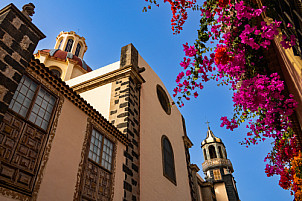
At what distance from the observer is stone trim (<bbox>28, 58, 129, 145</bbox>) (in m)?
6.23

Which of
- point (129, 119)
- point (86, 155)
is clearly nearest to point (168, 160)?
point (129, 119)

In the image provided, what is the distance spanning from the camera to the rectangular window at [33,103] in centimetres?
557

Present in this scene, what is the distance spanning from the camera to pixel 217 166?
34.0 m

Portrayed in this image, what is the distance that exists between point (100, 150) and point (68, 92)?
6.99 ft

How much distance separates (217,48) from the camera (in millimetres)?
4551

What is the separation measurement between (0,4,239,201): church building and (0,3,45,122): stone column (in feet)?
0.07

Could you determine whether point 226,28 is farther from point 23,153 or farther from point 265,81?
point 23,153

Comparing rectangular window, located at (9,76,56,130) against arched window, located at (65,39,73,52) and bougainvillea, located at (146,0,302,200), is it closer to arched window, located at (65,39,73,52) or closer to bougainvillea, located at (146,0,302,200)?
bougainvillea, located at (146,0,302,200)

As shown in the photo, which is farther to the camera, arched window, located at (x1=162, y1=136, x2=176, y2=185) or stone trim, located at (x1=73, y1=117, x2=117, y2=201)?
arched window, located at (x1=162, y1=136, x2=176, y2=185)

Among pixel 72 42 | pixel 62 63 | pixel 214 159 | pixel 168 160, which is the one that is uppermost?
pixel 72 42

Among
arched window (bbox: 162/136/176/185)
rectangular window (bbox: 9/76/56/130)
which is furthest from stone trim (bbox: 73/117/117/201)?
arched window (bbox: 162/136/176/185)

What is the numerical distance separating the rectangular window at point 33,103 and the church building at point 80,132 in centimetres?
2

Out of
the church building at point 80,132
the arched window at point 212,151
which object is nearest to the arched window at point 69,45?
the church building at point 80,132

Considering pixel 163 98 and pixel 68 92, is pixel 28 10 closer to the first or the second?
pixel 68 92
